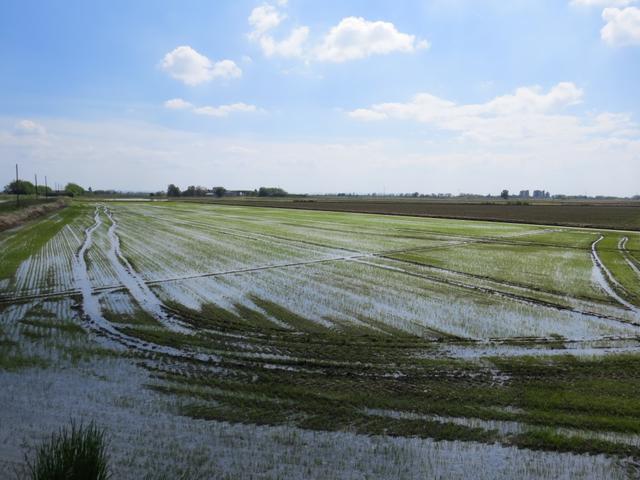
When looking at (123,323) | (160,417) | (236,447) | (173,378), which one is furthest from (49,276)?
(236,447)

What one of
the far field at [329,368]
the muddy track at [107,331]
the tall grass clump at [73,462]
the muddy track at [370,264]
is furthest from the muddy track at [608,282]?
the tall grass clump at [73,462]

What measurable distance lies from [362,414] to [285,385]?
1.69 metres

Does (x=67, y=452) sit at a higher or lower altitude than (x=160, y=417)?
higher

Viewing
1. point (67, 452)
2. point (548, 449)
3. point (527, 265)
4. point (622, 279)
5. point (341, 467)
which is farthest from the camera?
point (527, 265)

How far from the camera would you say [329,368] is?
894 cm

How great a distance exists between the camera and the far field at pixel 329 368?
6.04m

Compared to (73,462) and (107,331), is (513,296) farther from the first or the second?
(73,462)

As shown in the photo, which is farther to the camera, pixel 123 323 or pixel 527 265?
pixel 527 265

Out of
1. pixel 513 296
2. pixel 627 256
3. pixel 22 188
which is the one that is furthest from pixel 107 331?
pixel 22 188

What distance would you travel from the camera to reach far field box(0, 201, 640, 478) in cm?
604

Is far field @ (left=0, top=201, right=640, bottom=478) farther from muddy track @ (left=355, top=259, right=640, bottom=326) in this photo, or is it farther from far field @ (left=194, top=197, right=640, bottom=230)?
far field @ (left=194, top=197, right=640, bottom=230)

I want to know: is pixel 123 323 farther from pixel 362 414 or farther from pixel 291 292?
pixel 362 414

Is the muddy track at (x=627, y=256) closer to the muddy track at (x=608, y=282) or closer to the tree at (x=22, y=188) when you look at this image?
the muddy track at (x=608, y=282)

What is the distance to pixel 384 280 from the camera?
1816 centimetres
